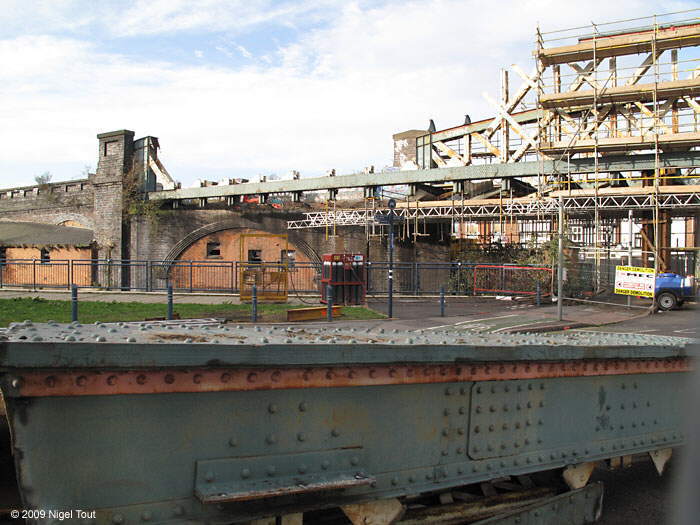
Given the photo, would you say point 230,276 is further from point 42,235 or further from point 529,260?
point 42,235

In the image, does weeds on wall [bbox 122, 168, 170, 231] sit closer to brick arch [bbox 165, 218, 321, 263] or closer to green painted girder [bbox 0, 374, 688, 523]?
A: brick arch [bbox 165, 218, 321, 263]

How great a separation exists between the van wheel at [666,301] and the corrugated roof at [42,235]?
30392 mm

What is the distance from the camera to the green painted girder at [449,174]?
91.6ft

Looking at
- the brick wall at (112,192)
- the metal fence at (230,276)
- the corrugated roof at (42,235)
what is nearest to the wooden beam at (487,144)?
the metal fence at (230,276)

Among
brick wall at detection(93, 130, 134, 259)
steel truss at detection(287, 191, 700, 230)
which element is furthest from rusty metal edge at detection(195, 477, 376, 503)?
brick wall at detection(93, 130, 134, 259)

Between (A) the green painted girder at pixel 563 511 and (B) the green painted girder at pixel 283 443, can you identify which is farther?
(A) the green painted girder at pixel 563 511

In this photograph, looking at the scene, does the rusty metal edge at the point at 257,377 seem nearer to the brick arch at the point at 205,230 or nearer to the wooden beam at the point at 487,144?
the brick arch at the point at 205,230

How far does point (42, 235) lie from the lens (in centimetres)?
3712

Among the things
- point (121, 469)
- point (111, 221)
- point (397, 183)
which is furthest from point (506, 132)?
point (121, 469)

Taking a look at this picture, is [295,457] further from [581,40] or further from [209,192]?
[209,192]

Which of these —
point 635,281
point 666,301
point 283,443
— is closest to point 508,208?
point 635,281

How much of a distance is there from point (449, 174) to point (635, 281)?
12175mm

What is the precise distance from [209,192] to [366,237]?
1017cm

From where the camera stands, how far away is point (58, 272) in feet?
104
